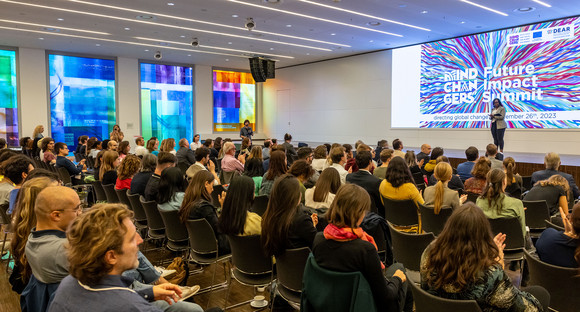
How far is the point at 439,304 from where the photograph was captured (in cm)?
191

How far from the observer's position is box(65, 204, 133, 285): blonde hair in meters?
1.43

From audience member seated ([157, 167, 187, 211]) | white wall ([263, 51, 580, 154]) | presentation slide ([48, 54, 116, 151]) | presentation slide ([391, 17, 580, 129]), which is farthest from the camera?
presentation slide ([48, 54, 116, 151])

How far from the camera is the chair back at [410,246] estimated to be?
3189mm

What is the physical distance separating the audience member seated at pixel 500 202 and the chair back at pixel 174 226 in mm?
2990

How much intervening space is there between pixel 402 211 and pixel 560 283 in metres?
1.85

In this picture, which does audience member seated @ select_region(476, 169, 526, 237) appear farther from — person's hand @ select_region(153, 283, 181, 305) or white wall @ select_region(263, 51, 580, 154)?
white wall @ select_region(263, 51, 580, 154)

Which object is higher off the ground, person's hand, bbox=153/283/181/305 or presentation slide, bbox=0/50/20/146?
presentation slide, bbox=0/50/20/146

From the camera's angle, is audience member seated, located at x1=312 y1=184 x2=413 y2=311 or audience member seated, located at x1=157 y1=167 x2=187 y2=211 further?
audience member seated, located at x1=157 y1=167 x2=187 y2=211

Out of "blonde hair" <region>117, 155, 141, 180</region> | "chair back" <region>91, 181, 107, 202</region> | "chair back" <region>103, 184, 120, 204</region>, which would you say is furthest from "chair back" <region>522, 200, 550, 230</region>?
"chair back" <region>91, 181, 107, 202</region>

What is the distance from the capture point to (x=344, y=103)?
17422 millimetres

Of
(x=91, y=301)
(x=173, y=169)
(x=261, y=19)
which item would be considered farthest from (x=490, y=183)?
(x=261, y=19)

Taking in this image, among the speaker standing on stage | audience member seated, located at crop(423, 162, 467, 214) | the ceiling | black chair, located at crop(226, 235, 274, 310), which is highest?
the ceiling

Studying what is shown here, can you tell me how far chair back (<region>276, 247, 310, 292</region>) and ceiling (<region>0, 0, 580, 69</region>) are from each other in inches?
300

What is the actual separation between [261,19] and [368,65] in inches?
266
